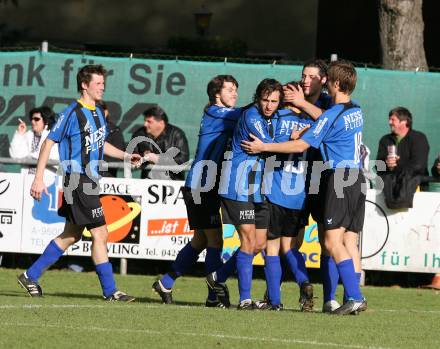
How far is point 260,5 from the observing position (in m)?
30.9

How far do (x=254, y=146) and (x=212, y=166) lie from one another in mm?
742

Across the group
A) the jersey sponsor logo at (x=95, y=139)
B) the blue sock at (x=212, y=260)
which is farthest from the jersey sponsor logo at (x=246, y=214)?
the jersey sponsor logo at (x=95, y=139)

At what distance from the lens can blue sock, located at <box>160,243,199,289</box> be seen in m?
11.3

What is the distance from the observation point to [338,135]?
9953 mm

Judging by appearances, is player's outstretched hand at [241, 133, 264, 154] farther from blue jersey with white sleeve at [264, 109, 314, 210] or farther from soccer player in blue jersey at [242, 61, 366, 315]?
blue jersey with white sleeve at [264, 109, 314, 210]

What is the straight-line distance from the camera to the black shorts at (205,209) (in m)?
10.9

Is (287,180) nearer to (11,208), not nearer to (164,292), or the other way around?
(164,292)

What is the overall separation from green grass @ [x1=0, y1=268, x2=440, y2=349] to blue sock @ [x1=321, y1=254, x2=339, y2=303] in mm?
190

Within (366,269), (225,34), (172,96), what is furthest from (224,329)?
(225,34)

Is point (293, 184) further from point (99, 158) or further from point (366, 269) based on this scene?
point (366, 269)

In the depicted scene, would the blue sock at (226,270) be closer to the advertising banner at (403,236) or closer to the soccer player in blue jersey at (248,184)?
the soccer player in blue jersey at (248,184)

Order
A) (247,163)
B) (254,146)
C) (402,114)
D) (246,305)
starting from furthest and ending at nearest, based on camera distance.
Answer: (402,114)
(246,305)
(247,163)
(254,146)

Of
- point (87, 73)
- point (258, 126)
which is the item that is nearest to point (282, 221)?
point (258, 126)

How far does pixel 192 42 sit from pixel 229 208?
18835mm
